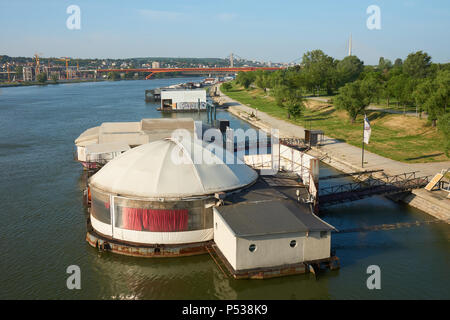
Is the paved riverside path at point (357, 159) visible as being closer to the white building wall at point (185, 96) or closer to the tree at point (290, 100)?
the tree at point (290, 100)

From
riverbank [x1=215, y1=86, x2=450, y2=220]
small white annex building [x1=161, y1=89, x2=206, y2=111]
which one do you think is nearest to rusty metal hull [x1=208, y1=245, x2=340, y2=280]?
riverbank [x1=215, y1=86, x2=450, y2=220]

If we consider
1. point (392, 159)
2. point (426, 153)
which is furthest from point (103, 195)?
point (426, 153)

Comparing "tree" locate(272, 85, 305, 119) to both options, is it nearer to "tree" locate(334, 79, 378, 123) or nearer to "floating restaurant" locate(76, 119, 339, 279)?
"tree" locate(334, 79, 378, 123)

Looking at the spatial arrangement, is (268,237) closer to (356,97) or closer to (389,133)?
(389,133)

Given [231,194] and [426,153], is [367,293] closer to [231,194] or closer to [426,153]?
[231,194]

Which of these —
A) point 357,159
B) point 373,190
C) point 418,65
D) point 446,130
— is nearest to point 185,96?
point 418,65
